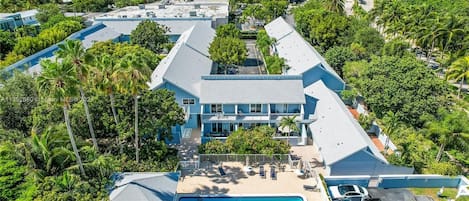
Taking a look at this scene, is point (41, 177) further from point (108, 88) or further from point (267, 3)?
point (267, 3)

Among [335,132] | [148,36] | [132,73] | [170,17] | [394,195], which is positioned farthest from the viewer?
[170,17]

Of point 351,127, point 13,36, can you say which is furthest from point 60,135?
point 13,36

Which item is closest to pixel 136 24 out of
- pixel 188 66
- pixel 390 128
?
pixel 188 66

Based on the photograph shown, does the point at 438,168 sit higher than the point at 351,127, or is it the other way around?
the point at 351,127

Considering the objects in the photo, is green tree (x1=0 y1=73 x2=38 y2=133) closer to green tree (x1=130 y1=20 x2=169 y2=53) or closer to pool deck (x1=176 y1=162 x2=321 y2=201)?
pool deck (x1=176 y1=162 x2=321 y2=201)

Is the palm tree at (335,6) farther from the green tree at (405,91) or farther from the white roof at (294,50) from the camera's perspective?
the green tree at (405,91)

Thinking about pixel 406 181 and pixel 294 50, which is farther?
pixel 294 50

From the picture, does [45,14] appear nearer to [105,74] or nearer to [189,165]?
[105,74]
